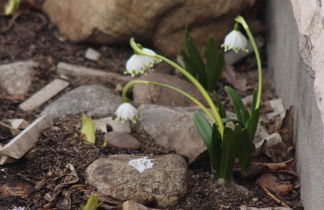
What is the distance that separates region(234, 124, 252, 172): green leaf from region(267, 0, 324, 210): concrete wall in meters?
0.23

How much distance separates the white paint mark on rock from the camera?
8.30ft

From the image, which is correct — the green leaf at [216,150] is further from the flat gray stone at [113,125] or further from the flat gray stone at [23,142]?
the flat gray stone at [23,142]

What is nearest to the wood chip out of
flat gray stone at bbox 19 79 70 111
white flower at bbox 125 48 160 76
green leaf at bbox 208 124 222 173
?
flat gray stone at bbox 19 79 70 111

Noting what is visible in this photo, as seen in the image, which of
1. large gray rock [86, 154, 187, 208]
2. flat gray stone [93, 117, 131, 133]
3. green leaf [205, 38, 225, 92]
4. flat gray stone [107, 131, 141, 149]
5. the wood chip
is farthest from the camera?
the wood chip

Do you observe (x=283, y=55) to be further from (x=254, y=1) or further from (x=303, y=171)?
(x=303, y=171)

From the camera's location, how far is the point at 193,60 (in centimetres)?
329

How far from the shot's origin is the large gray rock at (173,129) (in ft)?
9.12

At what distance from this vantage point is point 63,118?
3.06m

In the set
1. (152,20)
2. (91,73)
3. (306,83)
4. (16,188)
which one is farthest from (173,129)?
(152,20)

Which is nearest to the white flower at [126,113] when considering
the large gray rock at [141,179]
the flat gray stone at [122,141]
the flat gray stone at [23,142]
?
the flat gray stone at [122,141]

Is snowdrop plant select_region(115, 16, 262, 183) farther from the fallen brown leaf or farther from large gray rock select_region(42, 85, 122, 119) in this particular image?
the fallen brown leaf

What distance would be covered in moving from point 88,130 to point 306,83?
3.40ft

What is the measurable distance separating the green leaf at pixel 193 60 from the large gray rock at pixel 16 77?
925 millimetres

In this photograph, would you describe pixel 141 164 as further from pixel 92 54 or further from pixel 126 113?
pixel 92 54
